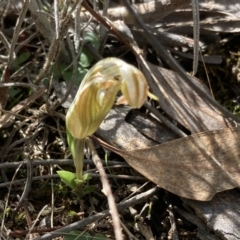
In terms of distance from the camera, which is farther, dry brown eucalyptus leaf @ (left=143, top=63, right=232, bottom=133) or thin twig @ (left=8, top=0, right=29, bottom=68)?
dry brown eucalyptus leaf @ (left=143, top=63, right=232, bottom=133)

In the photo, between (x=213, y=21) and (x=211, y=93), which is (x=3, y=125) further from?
(x=213, y=21)

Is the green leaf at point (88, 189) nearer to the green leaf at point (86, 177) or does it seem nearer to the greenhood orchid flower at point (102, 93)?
the green leaf at point (86, 177)

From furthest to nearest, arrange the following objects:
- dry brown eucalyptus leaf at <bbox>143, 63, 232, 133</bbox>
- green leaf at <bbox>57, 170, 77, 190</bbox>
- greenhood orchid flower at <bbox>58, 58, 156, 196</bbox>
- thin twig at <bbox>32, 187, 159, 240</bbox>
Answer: dry brown eucalyptus leaf at <bbox>143, 63, 232, 133</bbox>, green leaf at <bbox>57, 170, 77, 190</bbox>, thin twig at <bbox>32, 187, 159, 240</bbox>, greenhood orchid flower at <bbox>58, 58, 156, 196</bbox>

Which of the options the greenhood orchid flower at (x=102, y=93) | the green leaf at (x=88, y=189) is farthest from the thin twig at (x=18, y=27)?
the green leaf at (x=88, y=189)

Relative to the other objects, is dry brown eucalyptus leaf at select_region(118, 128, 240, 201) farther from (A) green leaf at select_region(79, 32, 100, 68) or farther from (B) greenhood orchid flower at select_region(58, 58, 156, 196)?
(A) green leaf at select_region(79, 32, 100, 68)

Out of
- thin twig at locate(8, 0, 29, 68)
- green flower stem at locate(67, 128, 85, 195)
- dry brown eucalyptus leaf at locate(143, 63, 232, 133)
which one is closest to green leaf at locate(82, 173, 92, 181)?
green flower stem at locate(67, 128, 85, 195)

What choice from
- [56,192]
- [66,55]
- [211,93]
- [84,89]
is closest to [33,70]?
[66,55]
